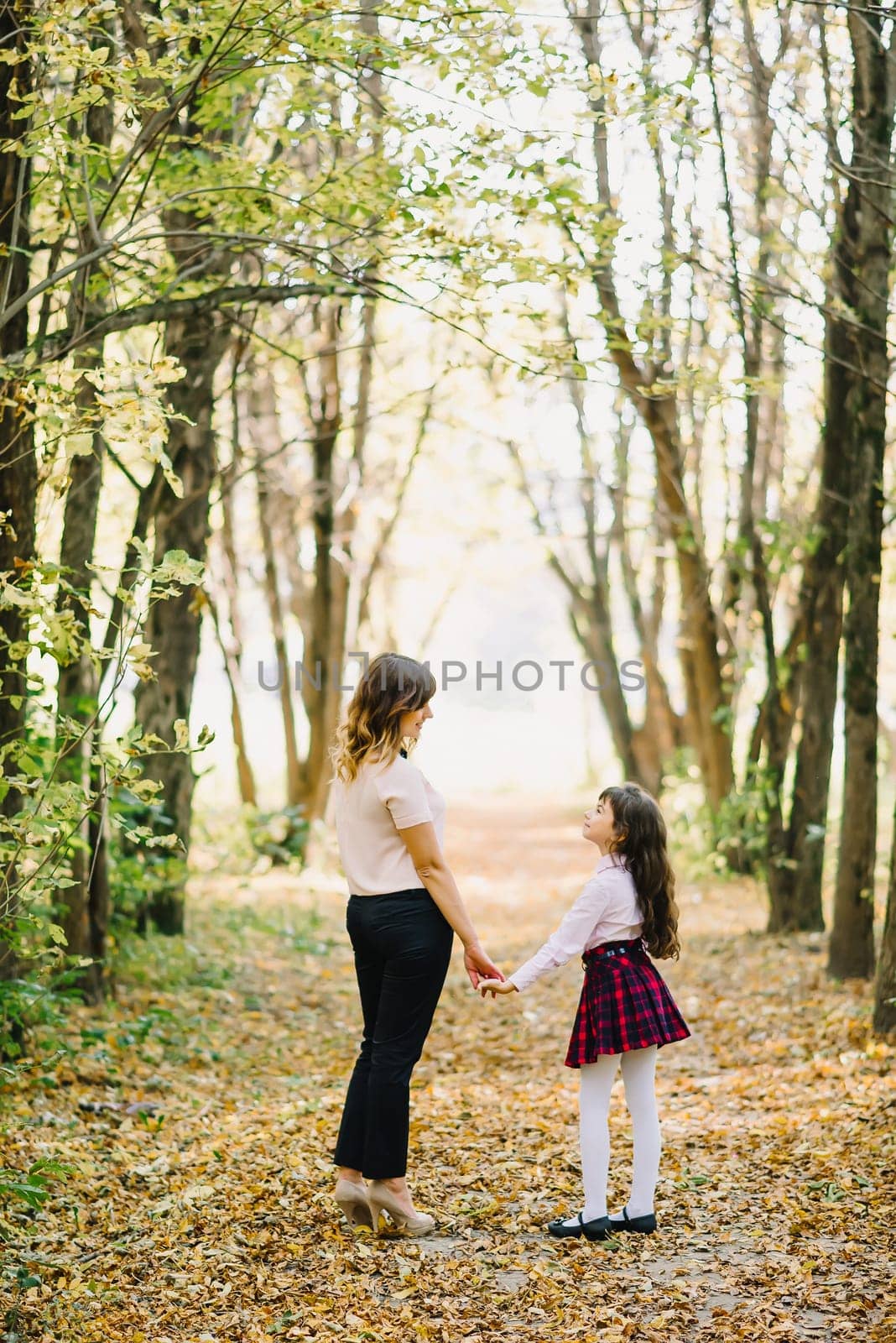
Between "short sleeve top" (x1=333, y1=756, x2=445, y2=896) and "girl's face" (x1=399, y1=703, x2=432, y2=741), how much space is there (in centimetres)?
10

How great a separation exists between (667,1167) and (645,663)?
1295 cm

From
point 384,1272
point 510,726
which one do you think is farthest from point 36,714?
point 510,726

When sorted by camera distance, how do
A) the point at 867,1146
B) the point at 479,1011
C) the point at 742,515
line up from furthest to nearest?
the point at 742,515
the point at 479,1011
the point at 867,1146

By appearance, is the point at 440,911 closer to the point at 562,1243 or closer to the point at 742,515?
the point at 562,1243

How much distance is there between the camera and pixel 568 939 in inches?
166

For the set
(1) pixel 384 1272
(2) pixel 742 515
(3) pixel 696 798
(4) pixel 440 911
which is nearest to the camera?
(1) pixel 384 1272

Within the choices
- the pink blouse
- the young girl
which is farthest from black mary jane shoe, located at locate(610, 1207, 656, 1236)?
the pink blouse

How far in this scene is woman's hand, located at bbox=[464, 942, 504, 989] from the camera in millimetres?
4219

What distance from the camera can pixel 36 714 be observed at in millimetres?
6633

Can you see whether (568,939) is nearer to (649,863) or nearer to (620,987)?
(620,987)

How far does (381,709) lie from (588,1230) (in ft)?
6.17

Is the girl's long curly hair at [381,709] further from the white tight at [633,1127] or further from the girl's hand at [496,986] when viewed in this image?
the white tight at [633,1127]

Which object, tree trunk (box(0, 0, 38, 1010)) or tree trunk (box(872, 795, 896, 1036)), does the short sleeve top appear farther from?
tree trunk (box(872, 795, 896, 1036))

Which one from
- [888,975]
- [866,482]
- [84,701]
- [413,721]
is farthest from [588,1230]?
[866,482]
